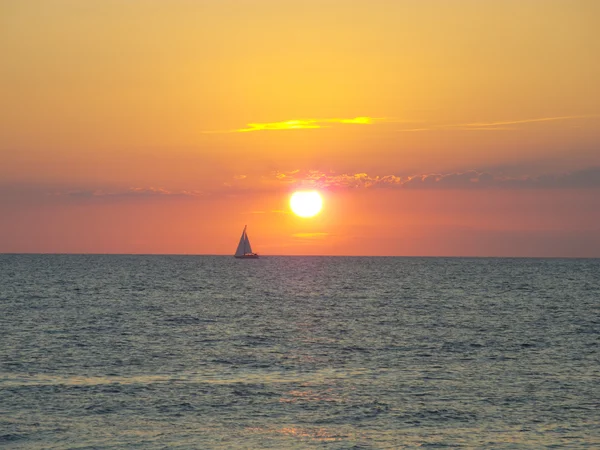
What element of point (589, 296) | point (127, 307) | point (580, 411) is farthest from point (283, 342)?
point (589, 296)

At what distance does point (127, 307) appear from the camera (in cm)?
9912

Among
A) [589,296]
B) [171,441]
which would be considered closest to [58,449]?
[171,441]

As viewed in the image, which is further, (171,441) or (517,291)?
(517,291)

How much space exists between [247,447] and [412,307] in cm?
7252

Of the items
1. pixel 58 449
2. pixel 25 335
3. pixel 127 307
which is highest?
pixel 127 307

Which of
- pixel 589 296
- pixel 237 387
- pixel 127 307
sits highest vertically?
pixel 589 296

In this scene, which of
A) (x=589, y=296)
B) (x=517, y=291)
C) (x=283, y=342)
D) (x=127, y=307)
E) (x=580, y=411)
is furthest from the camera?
(x=517, y=291)

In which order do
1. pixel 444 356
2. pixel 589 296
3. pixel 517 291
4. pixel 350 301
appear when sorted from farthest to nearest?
1. pixel 517 291
2. pixel 589 296
3. pixel 350 301
4. pixel 444 356

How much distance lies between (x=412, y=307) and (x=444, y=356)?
46220 mm

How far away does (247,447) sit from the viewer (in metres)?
31.5

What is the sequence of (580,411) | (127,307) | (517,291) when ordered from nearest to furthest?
(580,411) < (127,307) < (517,291)

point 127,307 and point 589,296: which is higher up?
point 589,296

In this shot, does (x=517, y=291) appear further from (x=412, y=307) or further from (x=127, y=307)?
(x=127, y=307)

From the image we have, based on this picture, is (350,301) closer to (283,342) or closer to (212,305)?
(212,305)
